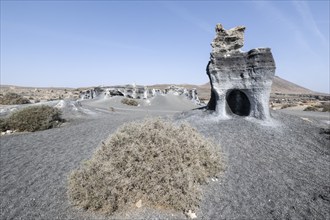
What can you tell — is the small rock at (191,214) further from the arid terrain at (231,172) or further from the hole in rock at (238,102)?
the hole in rock at (238,102)

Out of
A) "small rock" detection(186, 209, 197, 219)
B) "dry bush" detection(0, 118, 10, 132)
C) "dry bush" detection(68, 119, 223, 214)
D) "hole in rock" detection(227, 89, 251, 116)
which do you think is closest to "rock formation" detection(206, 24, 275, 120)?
"hole in rock" detection(227, 89, 251, 116)

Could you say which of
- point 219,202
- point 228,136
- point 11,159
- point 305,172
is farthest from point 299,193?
point 11,159

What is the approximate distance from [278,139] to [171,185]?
280 inches

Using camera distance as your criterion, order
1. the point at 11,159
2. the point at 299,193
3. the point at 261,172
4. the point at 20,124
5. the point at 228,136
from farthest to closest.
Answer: the point at 20,124 < the point at 228,136 < the point at 11,159 < the point at 261,172 < the point at 299,193

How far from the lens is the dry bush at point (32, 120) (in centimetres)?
1708

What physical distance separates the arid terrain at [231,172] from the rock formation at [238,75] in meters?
A: 0.86

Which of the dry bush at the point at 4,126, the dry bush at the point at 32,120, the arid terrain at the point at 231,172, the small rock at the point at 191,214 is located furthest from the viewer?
the dry bush at the point at 32,120

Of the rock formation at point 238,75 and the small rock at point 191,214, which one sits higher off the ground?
the rock formation at point 238,75

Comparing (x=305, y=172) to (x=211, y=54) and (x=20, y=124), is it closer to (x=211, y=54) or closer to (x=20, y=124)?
(x=211, y=54)

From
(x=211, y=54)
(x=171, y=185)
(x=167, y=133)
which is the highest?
(x=211, y=54)

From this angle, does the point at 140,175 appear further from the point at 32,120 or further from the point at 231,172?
the point at 32,120

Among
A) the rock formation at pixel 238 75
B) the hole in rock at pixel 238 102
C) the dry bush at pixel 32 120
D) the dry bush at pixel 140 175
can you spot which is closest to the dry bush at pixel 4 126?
the dry bush at pixel 32 120

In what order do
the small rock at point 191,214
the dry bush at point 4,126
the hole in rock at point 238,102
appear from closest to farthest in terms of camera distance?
1. the small rock at point 191,214
2. the hole in rock at point 238,102
3. the dry bush at point 4,126

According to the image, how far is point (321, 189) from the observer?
300 inches
